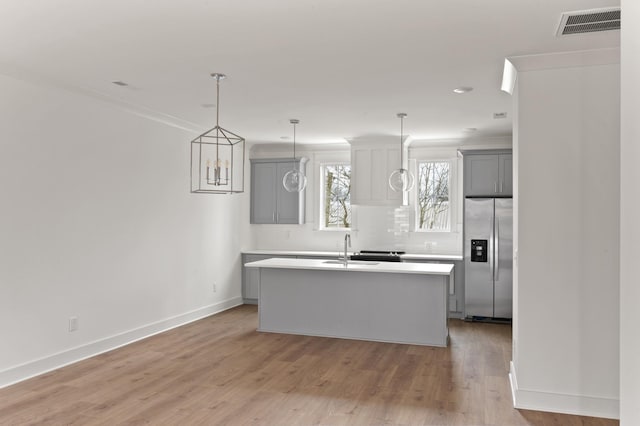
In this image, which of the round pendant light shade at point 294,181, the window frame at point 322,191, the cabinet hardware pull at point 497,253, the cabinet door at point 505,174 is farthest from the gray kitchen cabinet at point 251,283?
the cabinet door at point 505,174

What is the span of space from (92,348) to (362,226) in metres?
4.40

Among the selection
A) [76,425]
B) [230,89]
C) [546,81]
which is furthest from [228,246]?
[546,81]

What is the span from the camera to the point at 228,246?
763 cm

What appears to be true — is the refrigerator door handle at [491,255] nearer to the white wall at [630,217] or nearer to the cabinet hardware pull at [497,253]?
the cabinet hardware pull at [497,253]

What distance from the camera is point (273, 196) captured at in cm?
823

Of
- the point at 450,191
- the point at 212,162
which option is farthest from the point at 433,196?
the point at 212,162

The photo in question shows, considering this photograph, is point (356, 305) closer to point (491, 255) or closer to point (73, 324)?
point (491, 255)

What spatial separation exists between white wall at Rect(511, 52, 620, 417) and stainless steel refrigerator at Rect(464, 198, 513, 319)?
3.05 meters

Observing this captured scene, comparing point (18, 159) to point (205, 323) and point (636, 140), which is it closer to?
point (205, 323)

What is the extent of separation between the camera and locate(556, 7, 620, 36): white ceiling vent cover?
288 centimetres

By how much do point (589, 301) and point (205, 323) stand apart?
4.56 metres

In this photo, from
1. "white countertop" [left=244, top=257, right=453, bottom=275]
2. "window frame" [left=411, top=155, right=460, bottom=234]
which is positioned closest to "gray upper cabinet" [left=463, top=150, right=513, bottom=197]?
"window frame" [left=411, top=155, right=460, bottom=234]

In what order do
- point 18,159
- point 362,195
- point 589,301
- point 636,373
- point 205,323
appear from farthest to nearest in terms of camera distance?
point 362,195, point 205,323, point 18,159, point 589,301, point 636,373

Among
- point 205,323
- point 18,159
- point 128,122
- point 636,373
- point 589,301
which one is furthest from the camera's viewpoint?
point 205,323
